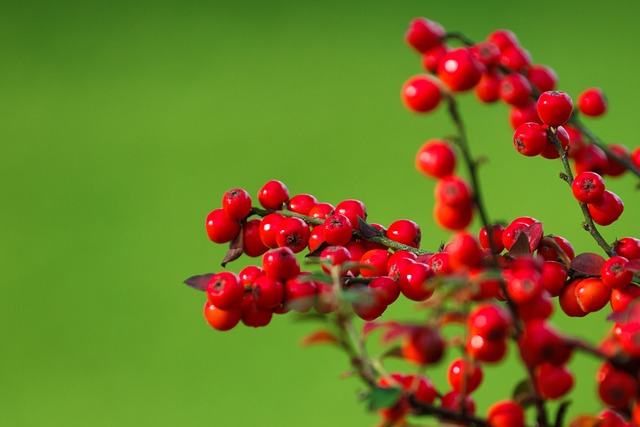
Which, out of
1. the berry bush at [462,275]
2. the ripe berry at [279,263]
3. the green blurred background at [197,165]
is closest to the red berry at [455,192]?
the berry bush at [462,275]

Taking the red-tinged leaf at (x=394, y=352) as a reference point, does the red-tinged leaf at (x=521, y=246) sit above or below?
above

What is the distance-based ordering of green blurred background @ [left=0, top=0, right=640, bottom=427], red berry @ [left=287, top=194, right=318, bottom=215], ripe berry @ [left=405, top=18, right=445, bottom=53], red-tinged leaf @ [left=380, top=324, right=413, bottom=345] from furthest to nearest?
green blurred background @ [left=0, top=0, right=640, bottom=427]
red berry @ [left=287, top=194, right=318, bottom=215]
ripe berry @ [left=405, top=18, right=445, bottom=53]
red-tinged leaf @ [left=380, top=324, right=413, bottom=345]

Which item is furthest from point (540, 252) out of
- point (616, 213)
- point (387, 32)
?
point (387, 32)

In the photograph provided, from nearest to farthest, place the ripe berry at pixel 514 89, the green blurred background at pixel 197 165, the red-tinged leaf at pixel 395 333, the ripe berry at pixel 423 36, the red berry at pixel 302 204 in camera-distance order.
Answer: the red-tinged leaf at pixel 395 333 → the ripe berry at pixel 423 36 → the ripe berry at pixel 514 89 → the red berry at pixel 302 204 → the green blurred background at pixel 197 165

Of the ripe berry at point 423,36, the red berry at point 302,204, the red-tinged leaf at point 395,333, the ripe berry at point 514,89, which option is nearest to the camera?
the red-tinged leaf at point 395,333

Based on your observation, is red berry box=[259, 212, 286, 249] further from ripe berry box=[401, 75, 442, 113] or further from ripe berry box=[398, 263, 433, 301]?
ripe berry box=[401, 75, 442, 113]

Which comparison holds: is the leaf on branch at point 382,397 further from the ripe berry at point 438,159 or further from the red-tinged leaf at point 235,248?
the red-tinged leaf at point 235,248

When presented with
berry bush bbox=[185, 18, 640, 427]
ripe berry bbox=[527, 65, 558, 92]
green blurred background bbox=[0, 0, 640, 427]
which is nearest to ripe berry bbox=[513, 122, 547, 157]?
berry bush bbox=[185, 18, 640, 427]
